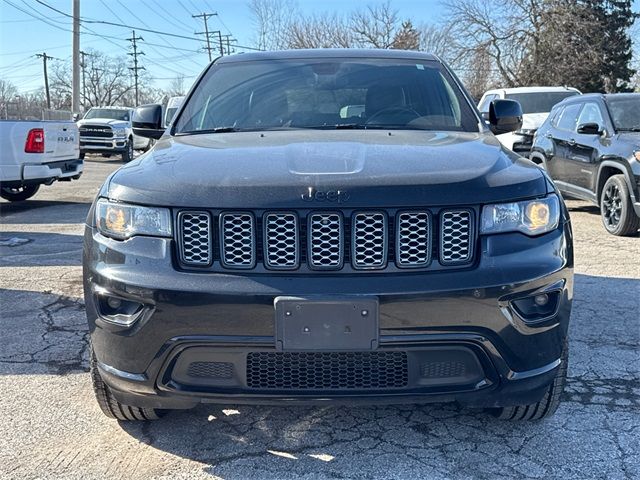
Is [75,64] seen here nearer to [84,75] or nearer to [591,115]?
[591,115]

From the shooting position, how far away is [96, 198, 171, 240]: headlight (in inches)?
95.5

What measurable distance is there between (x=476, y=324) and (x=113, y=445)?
62.3 inches

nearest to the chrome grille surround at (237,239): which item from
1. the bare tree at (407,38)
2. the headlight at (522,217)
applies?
the headlight at (522,217)

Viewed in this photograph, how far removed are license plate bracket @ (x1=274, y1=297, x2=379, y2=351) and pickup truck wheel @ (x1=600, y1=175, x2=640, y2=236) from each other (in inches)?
239

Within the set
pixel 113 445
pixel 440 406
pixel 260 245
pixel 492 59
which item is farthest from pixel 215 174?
pixel 492 59

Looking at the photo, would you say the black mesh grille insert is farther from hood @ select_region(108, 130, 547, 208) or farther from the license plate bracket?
hood @ select_region(108, 130, 547, 208)

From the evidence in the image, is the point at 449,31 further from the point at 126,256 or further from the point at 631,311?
the point at 126,256

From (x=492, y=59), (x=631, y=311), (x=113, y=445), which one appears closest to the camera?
(x=113, y=445)

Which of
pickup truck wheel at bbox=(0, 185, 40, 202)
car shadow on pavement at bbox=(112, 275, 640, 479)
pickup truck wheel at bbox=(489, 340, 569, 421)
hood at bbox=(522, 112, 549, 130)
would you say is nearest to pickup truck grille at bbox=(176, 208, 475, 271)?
car shadow on pavement at bbox=(112, 275, 640, 479)

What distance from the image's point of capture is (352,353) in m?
2.36

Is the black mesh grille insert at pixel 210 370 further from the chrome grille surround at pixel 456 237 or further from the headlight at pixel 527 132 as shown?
the headlight at pixel 527 132

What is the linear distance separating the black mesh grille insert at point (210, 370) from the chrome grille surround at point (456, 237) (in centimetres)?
87

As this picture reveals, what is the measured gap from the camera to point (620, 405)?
10.3 feet

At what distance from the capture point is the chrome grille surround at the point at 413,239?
236 centimetres
